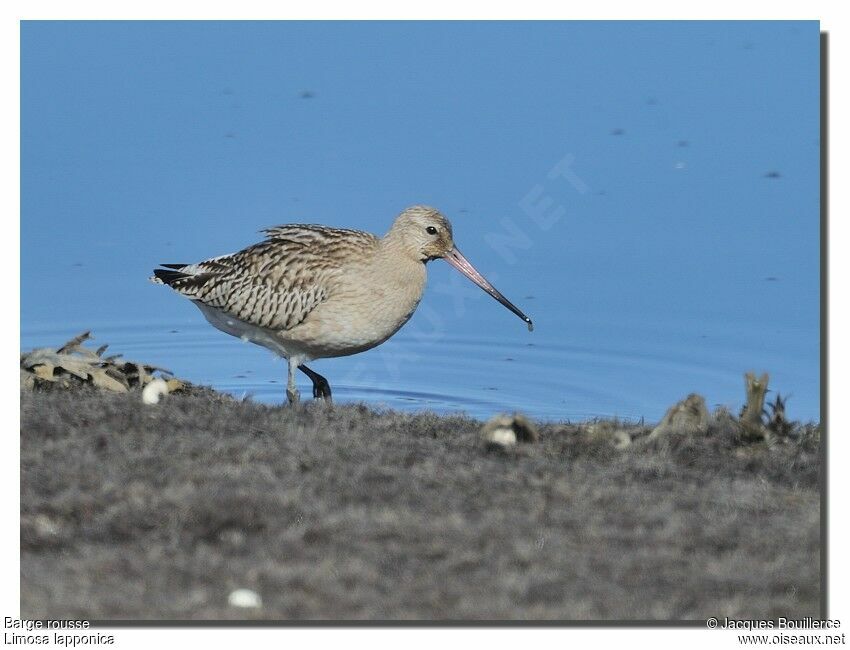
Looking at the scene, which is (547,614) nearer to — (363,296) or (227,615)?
(227,615)

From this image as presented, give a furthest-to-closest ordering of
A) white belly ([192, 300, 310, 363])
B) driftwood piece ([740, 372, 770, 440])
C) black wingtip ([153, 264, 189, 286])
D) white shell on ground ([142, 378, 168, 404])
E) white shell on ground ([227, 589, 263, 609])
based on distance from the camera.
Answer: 1. black wingtip ([153, 264, 189, 286])
2. white belly ([192, 300, 310, 363])
3. white shell on ground ([142, 378, 168, 404])
4. driftwood piece ([740, 372, 770, 440])
5. white shell on ground ([227, 589, 263, 609])

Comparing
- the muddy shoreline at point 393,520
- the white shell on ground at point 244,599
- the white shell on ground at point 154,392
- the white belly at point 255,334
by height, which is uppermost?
the white belly at point 255,334

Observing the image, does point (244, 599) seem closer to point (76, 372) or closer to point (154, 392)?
point (154, 392)

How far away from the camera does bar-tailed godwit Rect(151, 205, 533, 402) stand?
1126cm

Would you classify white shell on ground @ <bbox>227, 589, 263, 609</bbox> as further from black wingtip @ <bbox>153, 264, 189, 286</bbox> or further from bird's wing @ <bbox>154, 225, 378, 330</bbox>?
black wingtip @ <bbox>153, 264, 189, 286</bbox>

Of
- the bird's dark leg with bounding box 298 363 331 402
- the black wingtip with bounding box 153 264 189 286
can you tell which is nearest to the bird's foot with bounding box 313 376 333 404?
the bird's dark leg with bounding box 298 363 331 402

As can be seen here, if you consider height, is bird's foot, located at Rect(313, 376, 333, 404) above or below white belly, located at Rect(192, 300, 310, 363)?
below

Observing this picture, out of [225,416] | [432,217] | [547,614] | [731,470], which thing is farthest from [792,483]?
[432,217]

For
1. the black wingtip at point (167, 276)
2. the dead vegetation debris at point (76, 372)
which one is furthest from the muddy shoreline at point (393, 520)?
the black wingtip at point (167, 276)

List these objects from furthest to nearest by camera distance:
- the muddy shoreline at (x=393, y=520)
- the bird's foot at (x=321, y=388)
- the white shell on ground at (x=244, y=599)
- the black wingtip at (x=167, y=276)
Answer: the black wingtip at (x=167, y=276), the bird's foot at (x=321, y=388), the muddy shoreline at (x=393, y=520), the white shell on ground at (x=244, y=599)

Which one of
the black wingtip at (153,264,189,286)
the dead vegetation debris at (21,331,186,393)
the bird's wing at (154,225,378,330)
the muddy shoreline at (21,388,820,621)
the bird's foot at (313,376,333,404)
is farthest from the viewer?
the black wingtip at (153,264,189,286)

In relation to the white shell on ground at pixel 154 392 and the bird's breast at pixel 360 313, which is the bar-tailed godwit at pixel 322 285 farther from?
the white shell on ground at pixel 154 392

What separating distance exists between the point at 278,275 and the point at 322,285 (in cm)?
42

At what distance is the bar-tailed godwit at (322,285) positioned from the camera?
443 inches
